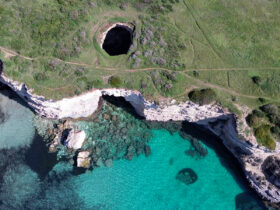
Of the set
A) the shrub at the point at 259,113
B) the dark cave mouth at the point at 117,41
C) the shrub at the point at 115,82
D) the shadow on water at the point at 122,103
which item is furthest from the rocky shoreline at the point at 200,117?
the dark cave mouth at the point at 117,41

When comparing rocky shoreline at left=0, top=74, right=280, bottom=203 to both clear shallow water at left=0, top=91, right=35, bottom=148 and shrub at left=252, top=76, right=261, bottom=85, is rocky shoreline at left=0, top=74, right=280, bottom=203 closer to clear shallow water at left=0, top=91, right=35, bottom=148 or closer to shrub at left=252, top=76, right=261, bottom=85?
clear shallow water at left=0, top=91, right=35, bottom=148

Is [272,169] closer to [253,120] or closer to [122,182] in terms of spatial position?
[253,120]

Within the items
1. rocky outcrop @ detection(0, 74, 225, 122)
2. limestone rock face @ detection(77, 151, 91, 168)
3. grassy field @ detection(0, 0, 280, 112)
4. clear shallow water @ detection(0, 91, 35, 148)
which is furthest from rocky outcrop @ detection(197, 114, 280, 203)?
clear shallow water @ detection(0, 91, 35, 148)

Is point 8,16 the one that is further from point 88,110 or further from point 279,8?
point 279,8

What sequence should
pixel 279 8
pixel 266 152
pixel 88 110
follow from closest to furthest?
pixel 266 152
pixel 88 110
pixel 279 8

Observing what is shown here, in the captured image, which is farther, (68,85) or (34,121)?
(34,121)

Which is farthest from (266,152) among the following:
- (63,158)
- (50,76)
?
(50,76)

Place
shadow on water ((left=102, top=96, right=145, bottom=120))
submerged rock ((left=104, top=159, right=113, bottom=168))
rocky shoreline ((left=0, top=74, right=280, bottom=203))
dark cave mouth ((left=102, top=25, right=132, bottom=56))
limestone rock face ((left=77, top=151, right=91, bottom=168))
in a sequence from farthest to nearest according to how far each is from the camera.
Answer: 1. dark cave mouth ((left=102, top=25, right=132, bottom=56))
2. shadow on water ((left=102, top=96, right=145, bottom=120))
3. submerged rock ((left=104, top=159, right=113, bottom=168))
4. limestone rock face ((left=77, top=151, right=91, bottom=168))
5. rocky shoreline ((left=0, top=74, right=280, bottom=203))
